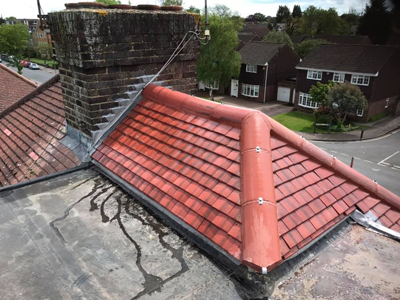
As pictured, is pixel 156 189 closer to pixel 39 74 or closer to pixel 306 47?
pixel 306 47

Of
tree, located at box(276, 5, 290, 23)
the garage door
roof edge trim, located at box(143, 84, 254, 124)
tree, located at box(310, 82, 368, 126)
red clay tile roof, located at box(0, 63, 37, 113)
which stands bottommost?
the garage door

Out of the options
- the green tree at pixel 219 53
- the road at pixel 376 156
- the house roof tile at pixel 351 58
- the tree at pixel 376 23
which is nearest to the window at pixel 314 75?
the house roof tile at pixel 351 58

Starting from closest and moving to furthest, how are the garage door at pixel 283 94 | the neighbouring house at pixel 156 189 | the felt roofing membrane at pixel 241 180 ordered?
the neighbouring house at pixel 156 189
the felt roofing membrane at pixel 241 180
the garage door at pixel 283 94

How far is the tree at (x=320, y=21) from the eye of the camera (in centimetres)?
7019

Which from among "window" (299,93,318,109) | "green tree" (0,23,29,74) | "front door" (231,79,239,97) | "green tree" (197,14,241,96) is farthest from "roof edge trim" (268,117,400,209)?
"green tree" (0,23,29,74)

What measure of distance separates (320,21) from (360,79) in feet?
154

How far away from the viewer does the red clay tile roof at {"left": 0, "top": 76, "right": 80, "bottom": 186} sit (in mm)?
6379

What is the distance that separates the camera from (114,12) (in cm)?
535

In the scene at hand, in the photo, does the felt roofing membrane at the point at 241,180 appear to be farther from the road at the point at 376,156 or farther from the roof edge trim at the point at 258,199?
the road at the point at 376,156

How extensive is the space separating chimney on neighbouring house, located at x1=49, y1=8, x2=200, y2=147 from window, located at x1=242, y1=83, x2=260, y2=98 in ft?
118

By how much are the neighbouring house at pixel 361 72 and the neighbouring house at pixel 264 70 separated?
15.3 feet

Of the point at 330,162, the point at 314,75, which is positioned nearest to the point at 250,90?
the point at 314,75

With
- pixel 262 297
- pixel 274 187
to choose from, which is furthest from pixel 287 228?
pixel 262 297

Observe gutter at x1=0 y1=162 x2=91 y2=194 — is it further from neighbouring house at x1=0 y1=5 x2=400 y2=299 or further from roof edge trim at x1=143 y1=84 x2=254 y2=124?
roof edge trim at x1=143 y1=84 x2=254 y2=124
